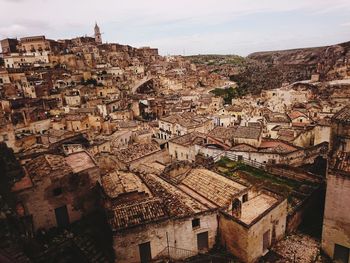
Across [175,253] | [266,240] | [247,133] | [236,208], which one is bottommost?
[266,240]

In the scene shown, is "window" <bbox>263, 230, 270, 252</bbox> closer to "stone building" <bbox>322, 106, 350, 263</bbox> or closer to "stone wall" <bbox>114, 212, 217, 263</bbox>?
"stone wall" <bbox>114, 212, 217, 263</bbox>

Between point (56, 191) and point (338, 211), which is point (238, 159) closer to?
point (338, 211)

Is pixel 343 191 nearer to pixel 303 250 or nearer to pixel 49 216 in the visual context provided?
pixel 303 250

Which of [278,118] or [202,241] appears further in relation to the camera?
[278,118]

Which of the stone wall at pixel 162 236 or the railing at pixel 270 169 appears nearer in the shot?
the stone wall at pixel 162 236

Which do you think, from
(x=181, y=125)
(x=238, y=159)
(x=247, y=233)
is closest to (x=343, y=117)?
(x=238, y=159)

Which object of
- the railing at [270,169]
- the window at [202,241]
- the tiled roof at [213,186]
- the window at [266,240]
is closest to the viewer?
the window at [202,241]

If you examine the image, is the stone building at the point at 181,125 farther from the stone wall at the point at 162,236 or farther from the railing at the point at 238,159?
the stone wall at the point at 162,236

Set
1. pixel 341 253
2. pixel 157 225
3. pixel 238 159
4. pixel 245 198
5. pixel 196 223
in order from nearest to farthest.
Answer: pixel 157 225 → pixel 196 223 → pixel 341 253 → pixel 245 198 → pixel 238 159

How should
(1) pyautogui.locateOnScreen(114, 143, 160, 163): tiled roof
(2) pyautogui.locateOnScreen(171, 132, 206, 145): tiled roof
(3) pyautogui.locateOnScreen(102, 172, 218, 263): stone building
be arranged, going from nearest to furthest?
(3) pyautogui.locateOnScreen(102, 172, 218, 263): stone building
(1) pyautogui.locateOnScreen(114, 143, 160, 163): tiled roof
(2) pyautogui.locateOnScreen(171, 132, 206, 145): tiled roof

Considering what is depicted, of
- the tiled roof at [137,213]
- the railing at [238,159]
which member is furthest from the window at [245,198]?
the railing at [238,159]

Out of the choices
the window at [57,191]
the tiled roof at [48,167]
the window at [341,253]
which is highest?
the tiled roof at [48,167]

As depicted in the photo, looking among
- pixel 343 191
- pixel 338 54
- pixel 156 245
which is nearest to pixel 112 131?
pixel 156 245

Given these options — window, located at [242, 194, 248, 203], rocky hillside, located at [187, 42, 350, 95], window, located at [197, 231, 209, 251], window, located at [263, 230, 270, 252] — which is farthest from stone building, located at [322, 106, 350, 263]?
rocky hillside, located at [187, 42, 350, 95]
